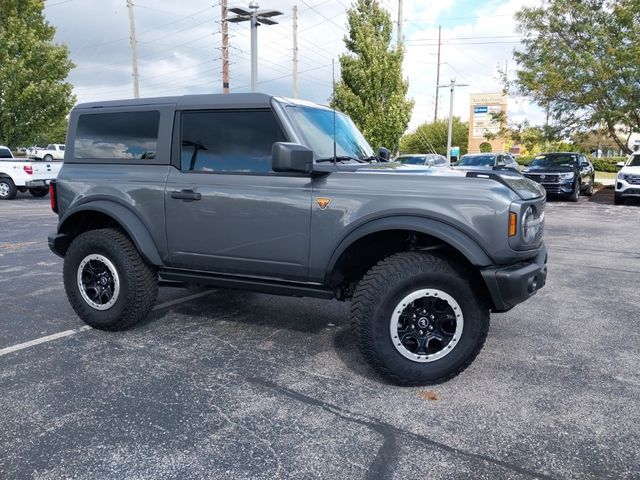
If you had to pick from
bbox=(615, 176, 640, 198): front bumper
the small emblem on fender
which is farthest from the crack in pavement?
bbox=(615, 176, 640, 198): front bumper

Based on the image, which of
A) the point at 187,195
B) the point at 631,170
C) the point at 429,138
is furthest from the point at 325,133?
the point at 429,138

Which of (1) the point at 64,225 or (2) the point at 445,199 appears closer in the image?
(2) the point at 445,199

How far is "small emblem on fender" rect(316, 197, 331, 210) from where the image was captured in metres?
3.62

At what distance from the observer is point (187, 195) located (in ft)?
13.3

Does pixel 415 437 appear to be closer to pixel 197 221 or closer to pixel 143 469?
pixel 143 469

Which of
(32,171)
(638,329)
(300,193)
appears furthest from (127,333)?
(32,171)

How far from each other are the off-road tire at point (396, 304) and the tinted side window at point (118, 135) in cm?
223

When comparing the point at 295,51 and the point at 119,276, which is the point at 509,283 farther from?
the point at 295,51

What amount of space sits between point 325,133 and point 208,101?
0.95m

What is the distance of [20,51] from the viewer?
24.4 metres

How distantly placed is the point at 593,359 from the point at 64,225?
178 inches

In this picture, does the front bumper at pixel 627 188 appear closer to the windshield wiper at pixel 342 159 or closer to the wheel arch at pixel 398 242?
the windshield wiper at pixel 342 159

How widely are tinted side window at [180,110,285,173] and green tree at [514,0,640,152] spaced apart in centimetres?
1950

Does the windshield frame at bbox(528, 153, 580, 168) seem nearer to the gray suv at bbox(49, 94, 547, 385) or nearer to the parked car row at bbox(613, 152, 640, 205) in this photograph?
the parked car row at bbox(613, 152, 640, 205)
